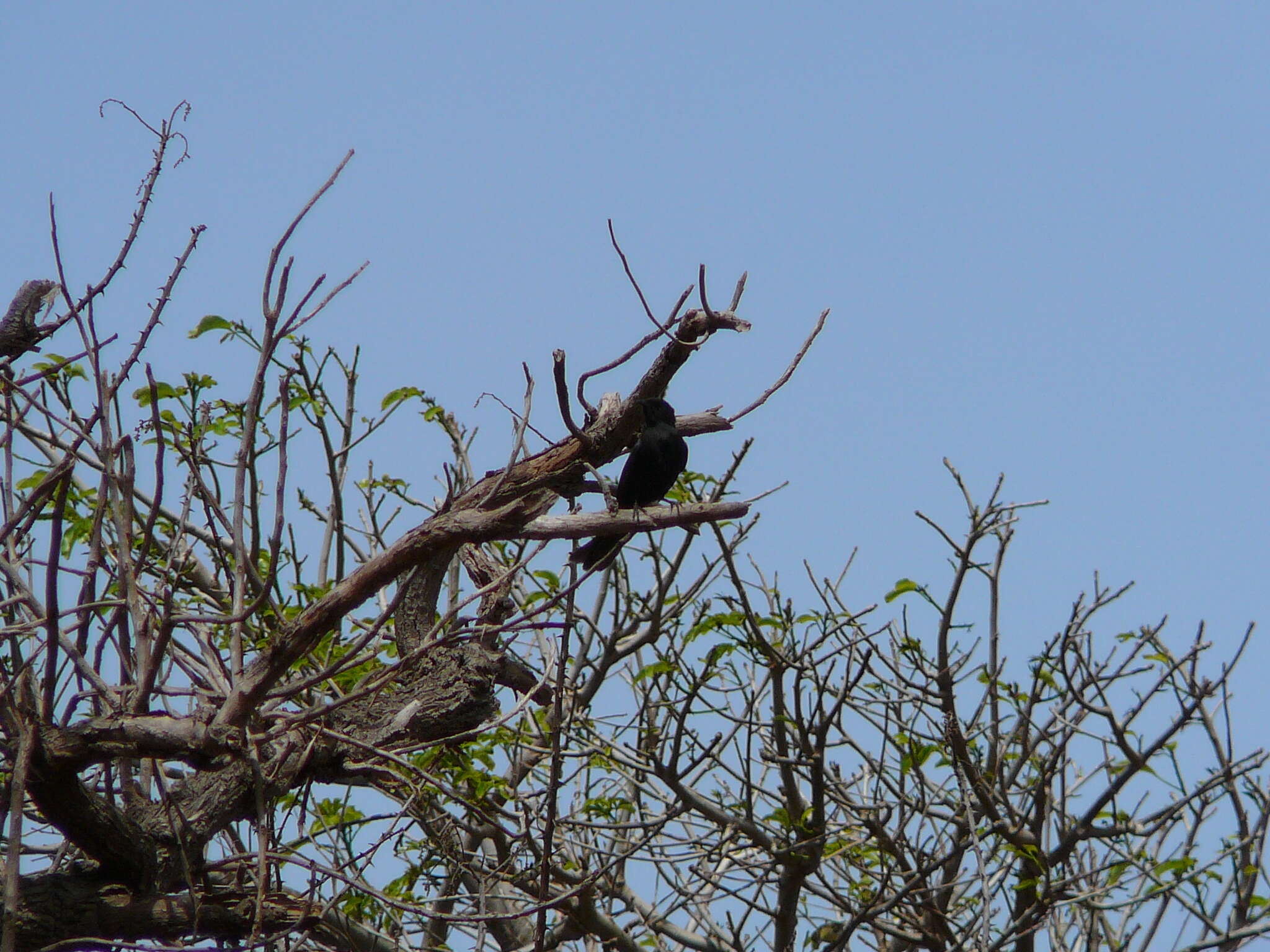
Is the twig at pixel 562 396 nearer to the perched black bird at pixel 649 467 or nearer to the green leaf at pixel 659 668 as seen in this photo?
the perched black bird at pixel 649 467

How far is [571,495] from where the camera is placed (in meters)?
3.72

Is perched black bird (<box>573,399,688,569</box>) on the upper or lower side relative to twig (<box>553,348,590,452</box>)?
upper

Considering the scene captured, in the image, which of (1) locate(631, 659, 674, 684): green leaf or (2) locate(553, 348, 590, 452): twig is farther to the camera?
(1) locate(631, 659, 674, 684): green leaf

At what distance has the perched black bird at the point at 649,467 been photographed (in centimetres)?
380

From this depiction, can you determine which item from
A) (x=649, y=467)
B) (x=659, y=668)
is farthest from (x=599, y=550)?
(x=659, y=668)

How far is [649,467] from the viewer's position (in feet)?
13.3

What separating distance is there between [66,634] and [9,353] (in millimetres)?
746

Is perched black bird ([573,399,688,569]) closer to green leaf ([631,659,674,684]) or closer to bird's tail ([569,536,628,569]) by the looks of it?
bird's tail ([569,536,628,569])

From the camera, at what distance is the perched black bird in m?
3.80

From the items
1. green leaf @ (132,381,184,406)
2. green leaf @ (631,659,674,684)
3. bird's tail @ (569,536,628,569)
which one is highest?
green leaf @ (132,381,184,406)

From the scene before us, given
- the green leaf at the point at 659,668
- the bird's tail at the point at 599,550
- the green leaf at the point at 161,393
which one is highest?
the green leaf at the point at 161,393

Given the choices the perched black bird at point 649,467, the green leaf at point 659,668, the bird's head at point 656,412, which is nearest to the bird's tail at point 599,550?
the perched black bird at point 649,467

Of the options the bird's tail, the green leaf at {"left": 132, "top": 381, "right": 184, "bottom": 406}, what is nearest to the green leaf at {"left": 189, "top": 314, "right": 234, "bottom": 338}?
the green leaf at {"left": 132, "top": 381, "right": 184, "bottom": 406}

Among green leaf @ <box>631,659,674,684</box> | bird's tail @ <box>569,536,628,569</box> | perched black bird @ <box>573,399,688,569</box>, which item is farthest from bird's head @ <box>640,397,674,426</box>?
green leaf @ <box>631,659,674,684</box>
